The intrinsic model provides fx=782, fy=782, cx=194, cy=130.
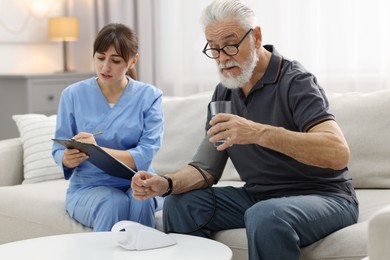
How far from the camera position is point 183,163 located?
130 inches

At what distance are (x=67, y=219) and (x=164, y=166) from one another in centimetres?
63

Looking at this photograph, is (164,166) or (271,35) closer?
(164,166)

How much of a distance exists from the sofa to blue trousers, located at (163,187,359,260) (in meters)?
0.04

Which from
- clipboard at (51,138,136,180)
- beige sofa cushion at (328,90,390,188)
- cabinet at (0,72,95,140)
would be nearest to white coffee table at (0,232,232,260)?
clipboard at (51,138,136,180)

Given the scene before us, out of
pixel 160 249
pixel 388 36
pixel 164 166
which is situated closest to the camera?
pixel 160 249

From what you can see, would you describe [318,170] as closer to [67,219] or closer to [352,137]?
[352,137]

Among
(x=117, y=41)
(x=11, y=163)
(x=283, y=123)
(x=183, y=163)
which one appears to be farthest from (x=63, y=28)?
(x=283, y=123)

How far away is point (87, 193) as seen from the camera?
9.18 feet

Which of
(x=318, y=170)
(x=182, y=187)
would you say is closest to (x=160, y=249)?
(x=182, y=187)

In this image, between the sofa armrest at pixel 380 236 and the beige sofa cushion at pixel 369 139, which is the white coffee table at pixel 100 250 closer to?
the sofa armrest at pixel 380 236

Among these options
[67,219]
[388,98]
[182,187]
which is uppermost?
[388,98]

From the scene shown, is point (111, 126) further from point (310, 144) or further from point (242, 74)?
point (310, 144)

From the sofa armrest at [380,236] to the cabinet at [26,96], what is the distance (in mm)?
3653

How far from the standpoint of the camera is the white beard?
2516mm
